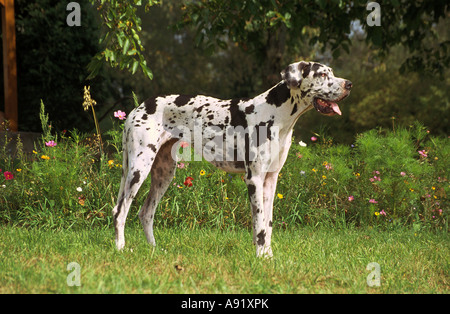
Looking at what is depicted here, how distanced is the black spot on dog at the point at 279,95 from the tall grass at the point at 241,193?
1871 mm

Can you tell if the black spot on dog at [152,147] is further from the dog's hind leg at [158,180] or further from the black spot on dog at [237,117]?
the black spot on dog at [237,117]

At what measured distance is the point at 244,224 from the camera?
618 cm

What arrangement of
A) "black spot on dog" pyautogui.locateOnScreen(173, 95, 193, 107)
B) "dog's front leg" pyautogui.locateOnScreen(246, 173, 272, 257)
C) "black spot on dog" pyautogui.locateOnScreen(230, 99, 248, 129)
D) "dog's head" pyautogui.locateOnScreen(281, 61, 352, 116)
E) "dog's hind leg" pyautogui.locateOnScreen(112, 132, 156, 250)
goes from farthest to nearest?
"black spot on dog" pyautogui.locateOnScreen(173, 95, 193, 107) → "dog's hind leg" pyautogui.locateOnScreen(112, 132, 156, 250) → "black spot on dog" pyautogui.locateOnScreen(230, 99, 248, 129) → "dog's front leg" pyautogui.locateOnScreen(246, 173, 272, 257) → "dog's head" pyautogui.locateOnScreen(281, 61, 352, 116)

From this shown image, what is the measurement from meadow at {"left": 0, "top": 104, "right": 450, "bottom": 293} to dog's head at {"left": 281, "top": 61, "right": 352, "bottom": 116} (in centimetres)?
132

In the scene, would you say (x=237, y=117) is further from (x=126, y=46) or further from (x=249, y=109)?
(x=126, y=46)

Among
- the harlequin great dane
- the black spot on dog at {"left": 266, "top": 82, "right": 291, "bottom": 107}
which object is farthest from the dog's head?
the black spot on dog at {"left": 266, "top": 82, "right": 291, "bottom": 107}

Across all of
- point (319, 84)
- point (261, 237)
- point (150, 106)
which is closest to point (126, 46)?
point (150, 106)

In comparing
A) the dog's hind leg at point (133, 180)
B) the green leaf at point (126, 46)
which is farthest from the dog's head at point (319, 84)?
the green leaf at point (126, 46)

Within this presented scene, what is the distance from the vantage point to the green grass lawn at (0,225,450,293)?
11.8ft

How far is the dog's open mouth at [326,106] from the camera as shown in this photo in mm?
4211

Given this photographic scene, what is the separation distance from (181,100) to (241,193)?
1.93 metres

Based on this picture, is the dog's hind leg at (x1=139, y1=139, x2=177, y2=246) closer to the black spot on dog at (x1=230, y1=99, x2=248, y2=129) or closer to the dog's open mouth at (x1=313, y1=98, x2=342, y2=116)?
the black spot on dog at (x1=230, y1=99, x2=248, y2=129)

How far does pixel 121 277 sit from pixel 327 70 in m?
2.29

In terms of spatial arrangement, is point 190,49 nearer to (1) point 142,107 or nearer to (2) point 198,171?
(2) point 198,171
